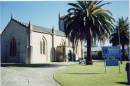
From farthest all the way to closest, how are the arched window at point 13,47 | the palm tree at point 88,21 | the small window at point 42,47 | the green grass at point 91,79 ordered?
1. the small window at point 42,47
2. the arched window at point 13,47
3. the palm tree at point 88,21
4. the green grass at point 91,79

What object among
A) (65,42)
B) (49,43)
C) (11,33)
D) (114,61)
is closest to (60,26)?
(65,42)

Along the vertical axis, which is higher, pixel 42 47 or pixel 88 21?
pixel 88 21

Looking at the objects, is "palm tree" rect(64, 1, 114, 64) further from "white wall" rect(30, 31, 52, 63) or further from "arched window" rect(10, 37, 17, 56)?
"arched window" rect(10, 37, 17, 56)

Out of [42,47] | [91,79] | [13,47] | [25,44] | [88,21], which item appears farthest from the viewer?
[42,47]

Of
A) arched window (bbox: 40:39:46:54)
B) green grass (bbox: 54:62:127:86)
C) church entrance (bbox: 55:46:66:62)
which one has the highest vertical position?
arched window (bbox: 40:39:46:54)

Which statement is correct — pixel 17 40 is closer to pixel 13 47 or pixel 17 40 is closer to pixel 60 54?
pixel 13 47

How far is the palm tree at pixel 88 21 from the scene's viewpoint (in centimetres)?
4409

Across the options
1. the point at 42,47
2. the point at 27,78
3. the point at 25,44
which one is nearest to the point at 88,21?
the point at 25,44

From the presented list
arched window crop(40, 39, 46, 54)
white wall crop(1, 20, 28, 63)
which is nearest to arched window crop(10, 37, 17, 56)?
white wall crop(1, 20, 28, 63)

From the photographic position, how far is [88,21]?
44.6 m

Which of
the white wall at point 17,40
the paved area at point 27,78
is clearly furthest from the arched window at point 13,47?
the paved area at point 27,78

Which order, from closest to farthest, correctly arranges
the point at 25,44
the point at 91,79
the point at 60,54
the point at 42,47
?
the point at 91,79, the point at 25,44, the point at 42,47, the point at 60,54

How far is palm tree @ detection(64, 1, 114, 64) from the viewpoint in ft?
145

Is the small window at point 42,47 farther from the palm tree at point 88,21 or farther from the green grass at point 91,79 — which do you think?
the green grass at point 91,79
